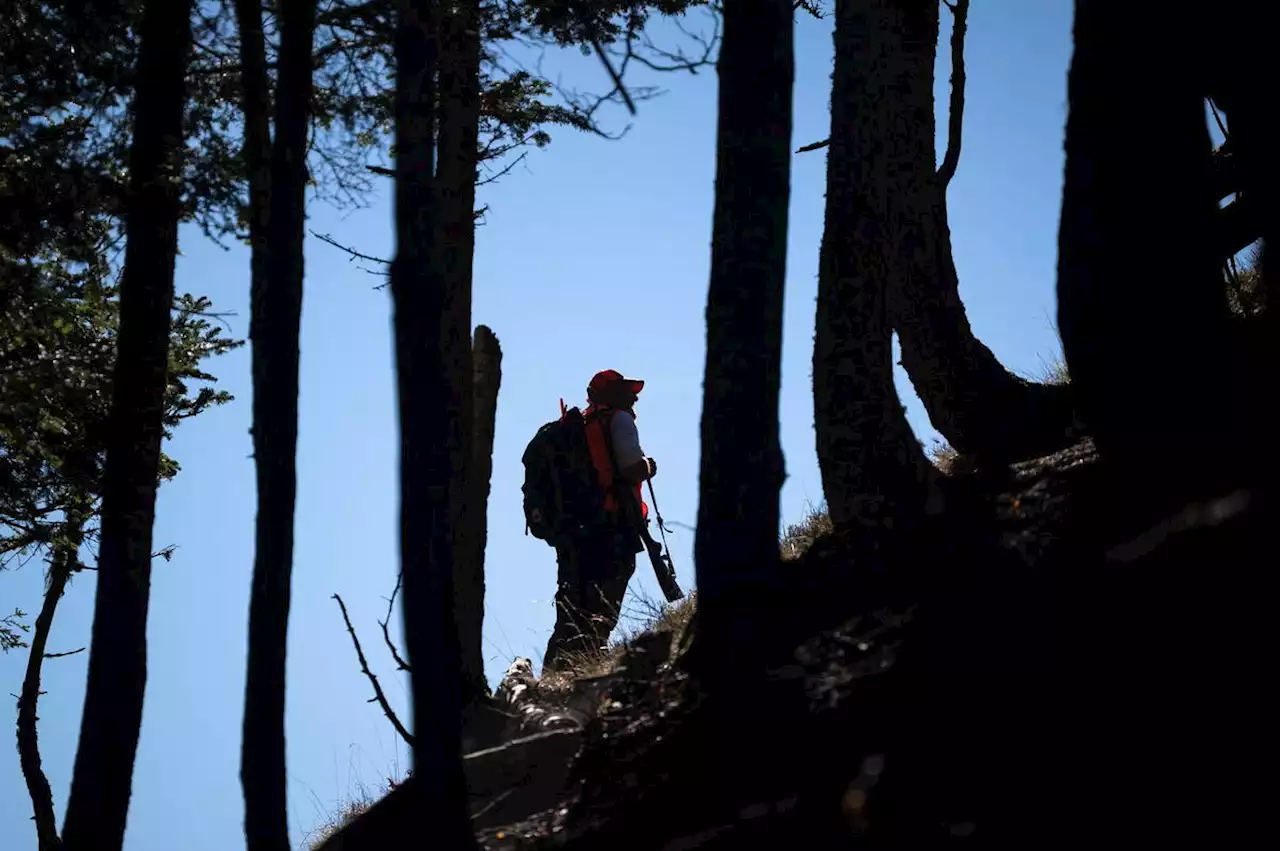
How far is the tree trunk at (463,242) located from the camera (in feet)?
29.4

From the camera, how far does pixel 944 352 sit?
821 centimetres

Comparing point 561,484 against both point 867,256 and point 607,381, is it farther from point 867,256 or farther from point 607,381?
point 867,256

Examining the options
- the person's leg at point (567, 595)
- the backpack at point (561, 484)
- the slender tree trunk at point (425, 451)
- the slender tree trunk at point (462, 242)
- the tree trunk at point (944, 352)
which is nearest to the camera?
the slender tree trunk at point (425, 451)

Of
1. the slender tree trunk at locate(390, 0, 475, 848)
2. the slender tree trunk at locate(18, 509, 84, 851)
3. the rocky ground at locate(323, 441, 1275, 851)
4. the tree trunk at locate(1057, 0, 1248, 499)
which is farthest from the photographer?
the slender tree trunk at locate(18, 509, 84, 851)

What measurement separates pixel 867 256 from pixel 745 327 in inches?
51.7

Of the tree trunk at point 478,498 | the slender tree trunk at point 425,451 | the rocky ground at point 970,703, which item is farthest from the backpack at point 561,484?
the rocky ground at point 970,703

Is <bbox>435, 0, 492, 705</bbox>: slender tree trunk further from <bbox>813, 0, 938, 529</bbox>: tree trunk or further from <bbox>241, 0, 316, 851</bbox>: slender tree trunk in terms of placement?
<bbox>813, 0, 938, 529</bbox>: tree trunk

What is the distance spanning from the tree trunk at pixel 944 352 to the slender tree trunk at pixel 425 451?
3.20 meters

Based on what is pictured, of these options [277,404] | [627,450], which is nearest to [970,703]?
[277,404]

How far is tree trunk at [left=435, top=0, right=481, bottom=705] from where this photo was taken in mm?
8961

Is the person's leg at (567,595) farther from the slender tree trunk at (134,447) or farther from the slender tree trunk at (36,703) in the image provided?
the slender tree trunk at (36,703)

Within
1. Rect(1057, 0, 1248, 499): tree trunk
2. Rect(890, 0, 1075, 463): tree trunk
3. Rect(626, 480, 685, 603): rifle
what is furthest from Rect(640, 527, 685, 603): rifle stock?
Rect(1057, 0, 1248, 499): tree trunk

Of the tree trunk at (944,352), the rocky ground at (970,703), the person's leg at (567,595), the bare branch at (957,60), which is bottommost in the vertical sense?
the rocky ground at (970,703)

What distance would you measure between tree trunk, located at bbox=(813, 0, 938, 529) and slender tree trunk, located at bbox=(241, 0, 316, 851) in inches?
123
